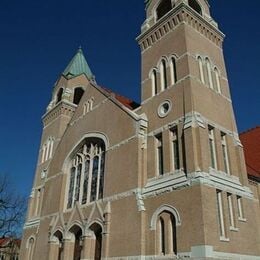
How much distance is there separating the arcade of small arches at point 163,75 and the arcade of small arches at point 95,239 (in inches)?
297

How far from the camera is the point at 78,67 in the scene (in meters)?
34.2

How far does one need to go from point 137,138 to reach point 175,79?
420 cm

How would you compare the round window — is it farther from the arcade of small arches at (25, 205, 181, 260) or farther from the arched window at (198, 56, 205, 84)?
the arcade of small arches at (25, 205, 181, 260)

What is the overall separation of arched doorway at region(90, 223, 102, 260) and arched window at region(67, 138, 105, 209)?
6.03ft

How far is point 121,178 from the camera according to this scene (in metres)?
19.0

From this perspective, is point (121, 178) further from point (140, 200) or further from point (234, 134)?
point (234, 134)

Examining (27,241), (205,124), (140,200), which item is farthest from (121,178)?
(27,241)

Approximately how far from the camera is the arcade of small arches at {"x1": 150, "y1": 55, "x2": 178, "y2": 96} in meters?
19.4

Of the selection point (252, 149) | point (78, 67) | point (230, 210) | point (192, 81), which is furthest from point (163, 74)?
point (78, 67)

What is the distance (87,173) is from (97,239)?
5074 mm

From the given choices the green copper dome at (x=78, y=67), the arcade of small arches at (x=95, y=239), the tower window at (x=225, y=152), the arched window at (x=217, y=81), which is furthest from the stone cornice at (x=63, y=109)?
the tower window at (x=225, y=152)

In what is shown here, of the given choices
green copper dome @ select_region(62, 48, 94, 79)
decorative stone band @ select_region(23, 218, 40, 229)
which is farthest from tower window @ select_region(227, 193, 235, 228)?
green copper dome @ select_region(62, 48, 94, 79)

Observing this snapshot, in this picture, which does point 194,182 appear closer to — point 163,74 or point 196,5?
point 163,74

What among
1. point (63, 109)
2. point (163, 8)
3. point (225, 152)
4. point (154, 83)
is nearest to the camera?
point (225, 152)
